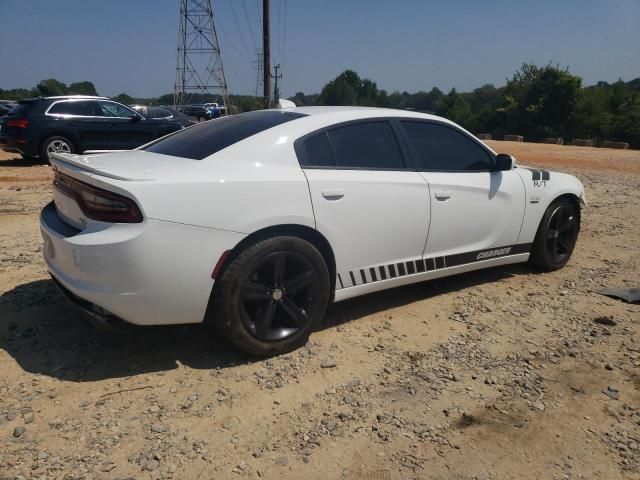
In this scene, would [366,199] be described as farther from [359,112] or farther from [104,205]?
[104,205]

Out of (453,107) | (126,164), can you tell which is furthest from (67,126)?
(453,107)

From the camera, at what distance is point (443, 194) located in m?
4.06

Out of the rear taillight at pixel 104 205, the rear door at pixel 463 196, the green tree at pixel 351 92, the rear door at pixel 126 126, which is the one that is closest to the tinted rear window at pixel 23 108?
the rear door at pixel 126 126

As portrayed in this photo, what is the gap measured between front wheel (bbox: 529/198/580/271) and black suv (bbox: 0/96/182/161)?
991cm

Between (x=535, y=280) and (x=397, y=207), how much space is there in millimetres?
2045

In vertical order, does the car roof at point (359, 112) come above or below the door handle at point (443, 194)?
above

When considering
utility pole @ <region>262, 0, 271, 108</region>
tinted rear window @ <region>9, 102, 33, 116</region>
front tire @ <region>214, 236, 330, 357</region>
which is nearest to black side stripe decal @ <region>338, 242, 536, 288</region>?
front tire @ <region>214, 236, 330, 357</region>

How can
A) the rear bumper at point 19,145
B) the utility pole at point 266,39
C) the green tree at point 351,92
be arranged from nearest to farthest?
the rear bumper at point 19,145, the utility pole at point 266,39, the green tree at point 351,92

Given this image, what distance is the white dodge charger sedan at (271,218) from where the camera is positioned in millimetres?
2875

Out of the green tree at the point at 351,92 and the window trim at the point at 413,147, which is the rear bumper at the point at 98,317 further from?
the green tree at the point at 351,92

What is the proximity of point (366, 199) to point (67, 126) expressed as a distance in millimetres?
10067

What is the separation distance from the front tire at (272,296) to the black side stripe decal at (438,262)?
305 millimetres

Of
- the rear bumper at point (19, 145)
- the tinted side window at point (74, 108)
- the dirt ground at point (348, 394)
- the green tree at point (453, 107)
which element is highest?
the green tree at point (453, 107)

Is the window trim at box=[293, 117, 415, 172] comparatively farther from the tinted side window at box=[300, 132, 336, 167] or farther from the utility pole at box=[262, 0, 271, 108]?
the utility pole at box=[262, 0, 271, 108]
